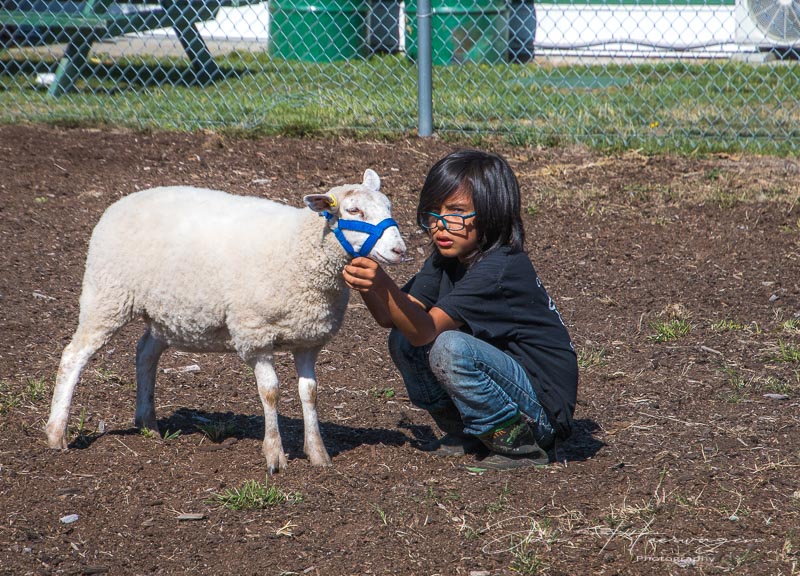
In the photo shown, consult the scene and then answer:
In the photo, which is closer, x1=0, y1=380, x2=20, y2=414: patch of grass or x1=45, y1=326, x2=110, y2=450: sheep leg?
x1=45, y1=326, x2=110, y2=450: sheep leg

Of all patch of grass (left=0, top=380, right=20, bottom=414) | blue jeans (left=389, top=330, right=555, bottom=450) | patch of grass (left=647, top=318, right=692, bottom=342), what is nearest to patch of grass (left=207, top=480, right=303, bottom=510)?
blue jeans (left=389, top=330, right=555, bottom=450)

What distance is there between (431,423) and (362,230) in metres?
1.24

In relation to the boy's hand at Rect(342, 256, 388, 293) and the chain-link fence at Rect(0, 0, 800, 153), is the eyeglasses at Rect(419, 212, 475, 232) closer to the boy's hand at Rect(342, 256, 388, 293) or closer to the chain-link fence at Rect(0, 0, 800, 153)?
the boy's hand at Rect(342, 256, 388, 293)

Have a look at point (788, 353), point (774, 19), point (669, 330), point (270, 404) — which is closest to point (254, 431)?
point (270, 404)

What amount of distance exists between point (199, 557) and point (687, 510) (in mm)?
1378

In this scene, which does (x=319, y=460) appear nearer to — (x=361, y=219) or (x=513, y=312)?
(x=513, y=312)

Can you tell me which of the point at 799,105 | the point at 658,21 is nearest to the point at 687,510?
the point at 799,105

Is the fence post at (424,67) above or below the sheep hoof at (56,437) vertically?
above

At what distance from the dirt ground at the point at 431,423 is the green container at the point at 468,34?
11.1ft

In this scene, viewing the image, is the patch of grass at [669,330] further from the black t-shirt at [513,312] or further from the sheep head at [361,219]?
the sheep head at [361,219]

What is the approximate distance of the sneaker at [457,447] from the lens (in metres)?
3.51

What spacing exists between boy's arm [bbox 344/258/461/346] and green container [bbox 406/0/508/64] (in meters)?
6.87

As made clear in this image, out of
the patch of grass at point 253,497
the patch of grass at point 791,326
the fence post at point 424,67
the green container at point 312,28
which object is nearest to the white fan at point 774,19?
the green container at point 312,28

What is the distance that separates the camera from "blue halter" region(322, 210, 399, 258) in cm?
282
